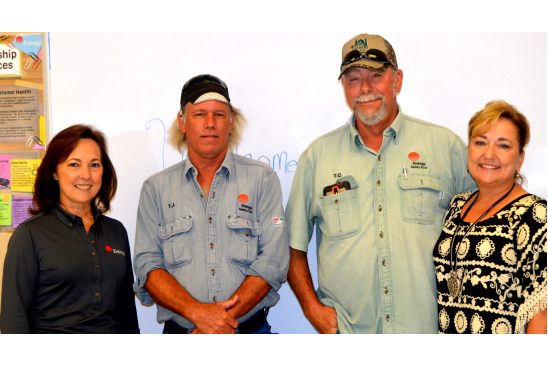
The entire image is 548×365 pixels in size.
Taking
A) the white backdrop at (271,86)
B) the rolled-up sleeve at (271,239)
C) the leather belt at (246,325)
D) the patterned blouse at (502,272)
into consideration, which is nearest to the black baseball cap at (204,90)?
the white backdrop at (271,86)

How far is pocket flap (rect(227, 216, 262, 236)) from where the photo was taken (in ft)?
7.38

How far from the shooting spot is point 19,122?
267 centimetres

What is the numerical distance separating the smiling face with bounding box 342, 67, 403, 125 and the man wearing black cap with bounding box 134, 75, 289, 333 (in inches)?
23.9

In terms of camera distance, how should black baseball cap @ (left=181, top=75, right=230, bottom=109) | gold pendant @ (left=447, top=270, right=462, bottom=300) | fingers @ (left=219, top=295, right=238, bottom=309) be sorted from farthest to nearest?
black baseball cap @ (left=181, top=75, right=230, bottom=109)
fingers @ (left=219, top=295, right=238, bottom=309)
gold pendant @ (left=447, top=270, right=462, bottom=300)

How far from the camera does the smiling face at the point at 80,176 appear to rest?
224cm

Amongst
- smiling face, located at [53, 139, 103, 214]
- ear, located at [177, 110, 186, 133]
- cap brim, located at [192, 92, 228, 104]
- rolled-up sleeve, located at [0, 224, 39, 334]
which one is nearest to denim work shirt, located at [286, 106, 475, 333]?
cap brim, located at [192, 92, 228, 104]

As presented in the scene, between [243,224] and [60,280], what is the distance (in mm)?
947

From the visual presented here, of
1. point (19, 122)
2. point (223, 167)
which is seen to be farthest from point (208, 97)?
point (19, 122)

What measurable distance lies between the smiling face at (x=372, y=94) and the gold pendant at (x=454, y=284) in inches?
32.9

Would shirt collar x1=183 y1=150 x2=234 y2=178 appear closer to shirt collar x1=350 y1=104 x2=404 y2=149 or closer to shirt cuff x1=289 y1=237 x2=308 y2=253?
shirt cuff x1=289 y1=237 x2=308 y2=253

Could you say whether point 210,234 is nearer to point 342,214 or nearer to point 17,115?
point 342,214

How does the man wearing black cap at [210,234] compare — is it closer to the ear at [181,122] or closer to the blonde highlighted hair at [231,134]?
the ear at [181,122]

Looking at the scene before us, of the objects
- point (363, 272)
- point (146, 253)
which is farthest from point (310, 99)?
point (146, 253)

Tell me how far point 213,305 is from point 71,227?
2.81ft
